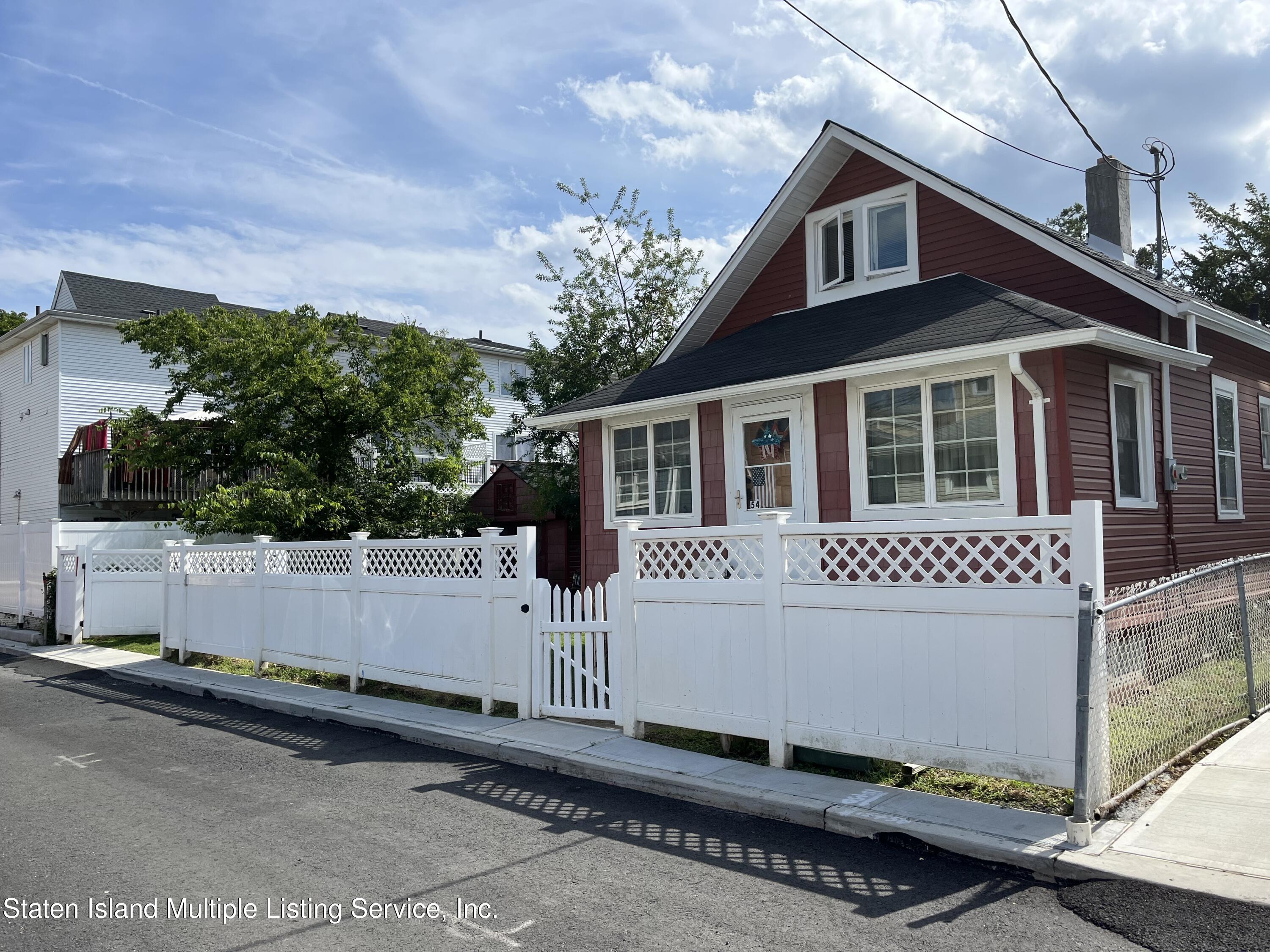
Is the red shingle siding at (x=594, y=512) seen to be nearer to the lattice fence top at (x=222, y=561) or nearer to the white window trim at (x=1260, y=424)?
the lattice fence top at (x=222, y=561)

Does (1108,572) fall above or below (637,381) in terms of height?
below

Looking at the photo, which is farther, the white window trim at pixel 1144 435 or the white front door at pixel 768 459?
the white front door at pixel 768 459

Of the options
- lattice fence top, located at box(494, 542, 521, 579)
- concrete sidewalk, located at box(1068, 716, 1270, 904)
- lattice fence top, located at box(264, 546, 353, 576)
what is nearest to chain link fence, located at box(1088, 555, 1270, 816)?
concrete sidewalk, located at box(1068, 716, 1270, 904)

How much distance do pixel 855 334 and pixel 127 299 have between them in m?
26.0

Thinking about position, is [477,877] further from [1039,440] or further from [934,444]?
[934,444]

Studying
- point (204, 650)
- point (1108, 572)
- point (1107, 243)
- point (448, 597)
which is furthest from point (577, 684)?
point (1107, 243)

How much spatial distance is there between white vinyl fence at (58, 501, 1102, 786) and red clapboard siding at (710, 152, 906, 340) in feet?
18.4

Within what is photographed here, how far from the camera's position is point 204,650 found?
1340cm

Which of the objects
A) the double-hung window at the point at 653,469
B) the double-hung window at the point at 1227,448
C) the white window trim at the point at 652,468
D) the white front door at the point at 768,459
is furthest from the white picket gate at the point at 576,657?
the double-hung window at the point at 1227,448

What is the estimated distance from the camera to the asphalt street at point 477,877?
13.8ft

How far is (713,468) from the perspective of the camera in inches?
508

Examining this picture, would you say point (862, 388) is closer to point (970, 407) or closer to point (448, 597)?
point (970, 407)

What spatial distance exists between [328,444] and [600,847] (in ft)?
52.8

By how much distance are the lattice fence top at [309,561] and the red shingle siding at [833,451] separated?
225 inches
